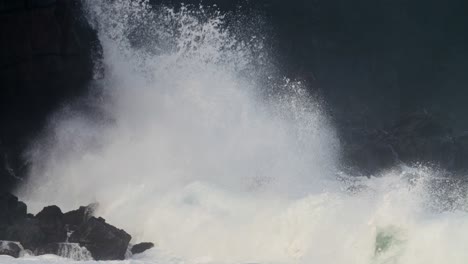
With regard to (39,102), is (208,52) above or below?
above

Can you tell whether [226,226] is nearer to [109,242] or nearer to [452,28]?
[109,242]

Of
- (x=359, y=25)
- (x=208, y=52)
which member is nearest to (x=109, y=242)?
(x=208, y=52)

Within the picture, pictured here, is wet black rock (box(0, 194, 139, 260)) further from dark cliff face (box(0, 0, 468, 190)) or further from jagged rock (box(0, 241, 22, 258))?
dark cliff face (box(0, 0, 468, 190))

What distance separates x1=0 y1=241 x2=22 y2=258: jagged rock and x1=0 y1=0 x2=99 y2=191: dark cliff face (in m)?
6.36

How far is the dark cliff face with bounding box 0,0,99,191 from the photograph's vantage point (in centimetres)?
2030

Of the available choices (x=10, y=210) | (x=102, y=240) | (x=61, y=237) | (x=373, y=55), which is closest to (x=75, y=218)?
(x=61, y=237)

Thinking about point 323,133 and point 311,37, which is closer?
point 323,133

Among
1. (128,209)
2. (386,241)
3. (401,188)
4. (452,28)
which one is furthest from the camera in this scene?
(452,28)

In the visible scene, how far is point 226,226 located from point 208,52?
10.3 metres

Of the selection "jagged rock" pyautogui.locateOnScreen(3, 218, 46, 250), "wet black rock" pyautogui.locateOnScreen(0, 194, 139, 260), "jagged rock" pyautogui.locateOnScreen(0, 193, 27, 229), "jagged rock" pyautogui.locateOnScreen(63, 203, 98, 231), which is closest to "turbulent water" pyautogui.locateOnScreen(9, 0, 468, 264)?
"wet black rock" pyautogui.locateOnScreen(0, 194, 139, 260)

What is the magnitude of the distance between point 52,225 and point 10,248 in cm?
167

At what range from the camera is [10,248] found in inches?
566

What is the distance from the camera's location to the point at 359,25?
43.0m

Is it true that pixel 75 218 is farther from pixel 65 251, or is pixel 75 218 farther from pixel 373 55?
pixel 373 55
